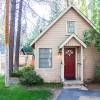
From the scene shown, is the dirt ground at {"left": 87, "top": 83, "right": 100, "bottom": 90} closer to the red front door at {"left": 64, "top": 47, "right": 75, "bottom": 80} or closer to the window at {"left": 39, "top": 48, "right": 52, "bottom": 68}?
the red front door at {"left": 64, "top": 47, "right": 75, "bottom": 80}

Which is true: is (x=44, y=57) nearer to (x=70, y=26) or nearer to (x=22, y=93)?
(x=70, y=26)

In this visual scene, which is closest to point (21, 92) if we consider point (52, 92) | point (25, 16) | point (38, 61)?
point (52, 92)

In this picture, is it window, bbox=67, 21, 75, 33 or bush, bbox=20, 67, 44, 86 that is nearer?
bush, bbox=20, 67, 44, 86

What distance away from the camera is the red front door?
19844 mm

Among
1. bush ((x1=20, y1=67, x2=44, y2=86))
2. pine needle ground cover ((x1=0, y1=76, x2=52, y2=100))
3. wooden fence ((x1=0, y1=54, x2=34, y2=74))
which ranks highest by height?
wooden fence ((x1=0, y1=54, x2=34, y2=74))

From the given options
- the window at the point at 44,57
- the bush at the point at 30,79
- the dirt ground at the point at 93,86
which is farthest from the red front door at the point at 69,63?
the bush at the point at 30,79

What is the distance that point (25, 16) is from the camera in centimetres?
2664

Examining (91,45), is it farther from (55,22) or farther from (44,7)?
(44,7)

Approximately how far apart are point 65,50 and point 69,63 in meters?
0.96

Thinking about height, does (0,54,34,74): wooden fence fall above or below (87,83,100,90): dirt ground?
above

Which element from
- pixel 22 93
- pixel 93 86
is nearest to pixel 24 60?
pixel 93 86

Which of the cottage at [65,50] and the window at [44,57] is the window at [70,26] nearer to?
the cottage at [65,50]

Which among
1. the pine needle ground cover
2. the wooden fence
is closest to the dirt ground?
the pine needle ground cover

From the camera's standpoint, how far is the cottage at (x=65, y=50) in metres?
18.9
